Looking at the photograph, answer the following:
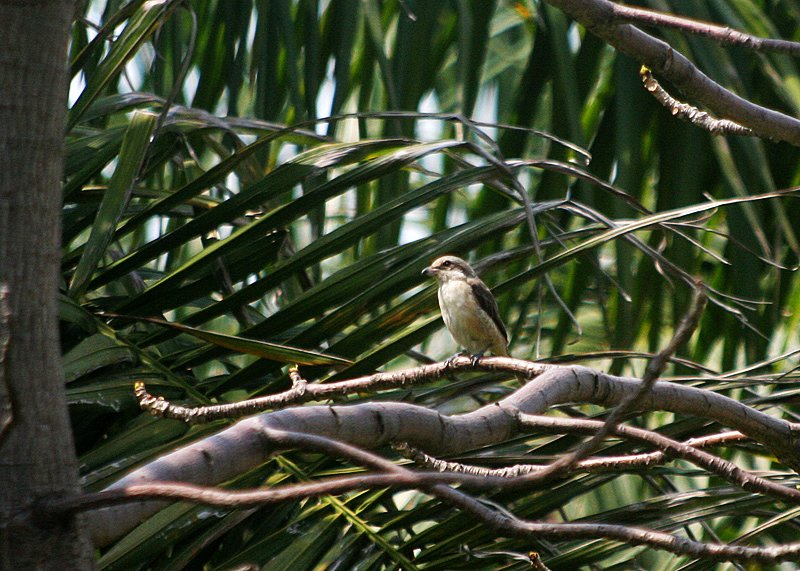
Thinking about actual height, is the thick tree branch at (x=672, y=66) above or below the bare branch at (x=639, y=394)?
above

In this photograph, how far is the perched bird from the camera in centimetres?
602

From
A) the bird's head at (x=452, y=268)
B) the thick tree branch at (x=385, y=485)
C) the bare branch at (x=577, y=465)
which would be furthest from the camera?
the bird's head at (x=452, y=268)

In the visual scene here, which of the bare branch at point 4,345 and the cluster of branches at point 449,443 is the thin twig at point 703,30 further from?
the bare branch at point 4,345

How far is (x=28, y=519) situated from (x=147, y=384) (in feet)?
5.99

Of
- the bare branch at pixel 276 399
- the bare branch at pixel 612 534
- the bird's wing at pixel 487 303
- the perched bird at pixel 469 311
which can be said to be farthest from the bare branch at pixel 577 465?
the bird's wing at pixel 487 303

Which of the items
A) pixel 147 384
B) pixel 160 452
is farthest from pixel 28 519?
pixel 147 384

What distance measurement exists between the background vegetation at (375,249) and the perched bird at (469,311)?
470 mm

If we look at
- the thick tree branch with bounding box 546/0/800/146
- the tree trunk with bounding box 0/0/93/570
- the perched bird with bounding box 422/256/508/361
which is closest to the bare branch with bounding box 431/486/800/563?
the tree trunk with bounding box 0/0/93/570

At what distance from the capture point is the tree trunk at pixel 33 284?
1.71 meters

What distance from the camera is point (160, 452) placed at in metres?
3.18

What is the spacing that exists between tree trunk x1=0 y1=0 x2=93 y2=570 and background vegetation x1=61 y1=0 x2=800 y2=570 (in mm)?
1172

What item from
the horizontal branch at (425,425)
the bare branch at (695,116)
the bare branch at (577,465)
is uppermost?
the bare branch at (695,116)

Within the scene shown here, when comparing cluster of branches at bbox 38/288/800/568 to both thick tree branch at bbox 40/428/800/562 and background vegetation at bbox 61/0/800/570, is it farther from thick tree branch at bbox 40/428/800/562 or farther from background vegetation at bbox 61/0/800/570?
background vegetation at bbox 61/0/800/570

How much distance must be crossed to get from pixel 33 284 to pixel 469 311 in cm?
459
